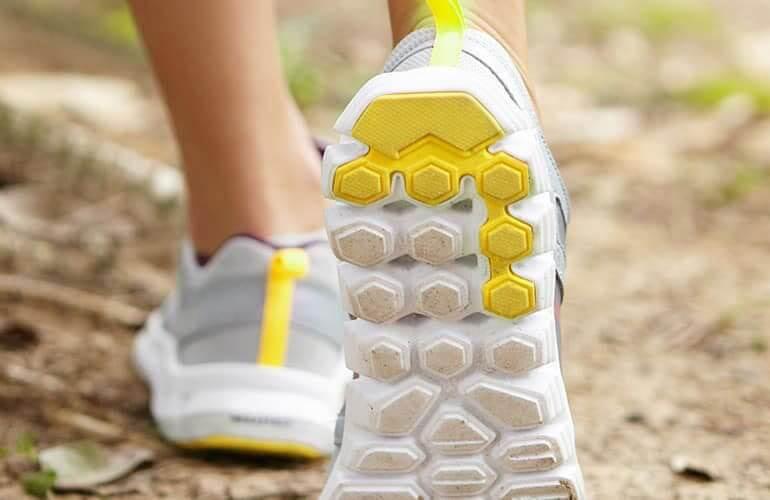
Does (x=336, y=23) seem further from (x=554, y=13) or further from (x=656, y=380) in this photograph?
(x=656, y=380)

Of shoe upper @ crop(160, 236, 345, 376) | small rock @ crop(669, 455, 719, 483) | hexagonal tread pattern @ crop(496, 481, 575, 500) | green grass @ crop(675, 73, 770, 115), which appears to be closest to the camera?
hexagonal tread pattern @ crop(496, 481, 575, 500)

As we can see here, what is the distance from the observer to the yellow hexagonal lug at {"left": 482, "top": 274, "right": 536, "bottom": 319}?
95 cm

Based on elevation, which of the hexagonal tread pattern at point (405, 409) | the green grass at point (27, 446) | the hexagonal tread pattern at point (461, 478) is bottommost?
the hexagonal tread pattern at point (461, 478)

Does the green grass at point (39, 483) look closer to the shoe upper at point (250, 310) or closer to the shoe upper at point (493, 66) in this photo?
the shoe upper at point (250, 310)

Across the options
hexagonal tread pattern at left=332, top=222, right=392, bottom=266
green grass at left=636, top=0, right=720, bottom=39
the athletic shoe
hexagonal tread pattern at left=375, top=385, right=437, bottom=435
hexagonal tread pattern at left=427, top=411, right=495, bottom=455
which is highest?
green grass at left=636, top=0, right=720, bottom=39

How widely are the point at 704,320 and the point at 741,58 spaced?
1.98m

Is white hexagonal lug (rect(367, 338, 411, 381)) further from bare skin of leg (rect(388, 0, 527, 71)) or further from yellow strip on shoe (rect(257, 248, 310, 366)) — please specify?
yellow strip on shoe (rect(257, 248, 310, 366))

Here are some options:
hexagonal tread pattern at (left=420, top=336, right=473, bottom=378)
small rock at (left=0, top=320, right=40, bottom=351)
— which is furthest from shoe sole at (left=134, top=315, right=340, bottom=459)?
hexagonal tread pattern at (left=420, top=336, right=473, bottom=378)

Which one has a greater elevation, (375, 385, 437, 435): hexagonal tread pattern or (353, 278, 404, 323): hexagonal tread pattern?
(353, 278, 404, 323): hexagonal tread pattern

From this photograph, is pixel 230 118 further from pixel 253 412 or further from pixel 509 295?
pixel 509 295

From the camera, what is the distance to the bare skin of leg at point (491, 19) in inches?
40.7

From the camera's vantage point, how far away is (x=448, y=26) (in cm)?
101

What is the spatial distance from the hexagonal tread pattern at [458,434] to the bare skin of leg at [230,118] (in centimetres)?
50

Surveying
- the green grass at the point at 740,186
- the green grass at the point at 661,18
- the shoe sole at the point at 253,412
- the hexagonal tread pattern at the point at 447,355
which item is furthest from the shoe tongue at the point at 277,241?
the green grass at the point at 661,18
